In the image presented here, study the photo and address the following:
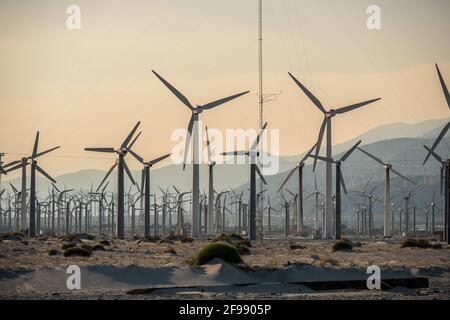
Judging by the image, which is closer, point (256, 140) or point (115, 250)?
point (115, 250)

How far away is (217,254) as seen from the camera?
6794 centimetres

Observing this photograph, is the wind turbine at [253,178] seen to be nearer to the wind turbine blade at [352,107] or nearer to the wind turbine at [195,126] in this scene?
the wind turbine at [195,126]

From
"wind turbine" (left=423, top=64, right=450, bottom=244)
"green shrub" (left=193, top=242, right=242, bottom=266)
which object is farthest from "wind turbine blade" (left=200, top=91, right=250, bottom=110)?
"green shrub" (left=193, top=242, right=242, bottom=266)

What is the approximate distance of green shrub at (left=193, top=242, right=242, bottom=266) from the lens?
2662 inches

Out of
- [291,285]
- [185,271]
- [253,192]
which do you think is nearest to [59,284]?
[185,271]

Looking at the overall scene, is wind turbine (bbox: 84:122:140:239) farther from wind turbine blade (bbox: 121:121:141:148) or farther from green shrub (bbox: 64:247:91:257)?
green shrub (bbox: 64:247:91:257)

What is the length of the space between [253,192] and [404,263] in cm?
4940

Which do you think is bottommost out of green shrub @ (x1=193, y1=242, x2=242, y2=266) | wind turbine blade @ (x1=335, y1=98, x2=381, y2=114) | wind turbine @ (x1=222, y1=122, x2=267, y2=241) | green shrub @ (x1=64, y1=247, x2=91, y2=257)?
green shrub @ (x1=64, y1=247, x2=91, y2=257)

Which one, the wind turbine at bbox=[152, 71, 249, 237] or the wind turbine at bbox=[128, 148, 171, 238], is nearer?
the wind turbine at bbox=[152, 71, 249, 237]

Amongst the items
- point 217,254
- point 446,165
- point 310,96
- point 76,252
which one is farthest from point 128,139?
point 217,254

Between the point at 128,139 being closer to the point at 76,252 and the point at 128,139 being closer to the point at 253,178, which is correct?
the point at 253,178

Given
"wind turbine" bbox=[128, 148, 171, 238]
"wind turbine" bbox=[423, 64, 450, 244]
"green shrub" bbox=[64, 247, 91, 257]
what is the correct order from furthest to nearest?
1. "wind turbine" bbox=[128, 148, 171, 238]
2. "wind turbine" bbox=[423, 64, 450, 244]
3. "green shrub" bbox=[64, 247, 91, 257]

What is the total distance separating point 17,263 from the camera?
71250 mm
